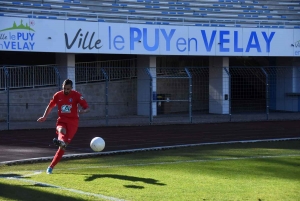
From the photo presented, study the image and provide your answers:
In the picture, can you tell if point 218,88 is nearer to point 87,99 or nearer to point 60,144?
point 87,99

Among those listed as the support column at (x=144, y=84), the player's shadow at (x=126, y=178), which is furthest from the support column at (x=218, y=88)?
the player's shadow at (x=126, y=178)

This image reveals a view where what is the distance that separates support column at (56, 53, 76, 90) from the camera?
87.8 ft

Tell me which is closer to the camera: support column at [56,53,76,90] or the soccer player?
the soccer player

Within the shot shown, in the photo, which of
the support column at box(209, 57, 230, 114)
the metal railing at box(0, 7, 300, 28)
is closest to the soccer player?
the metal railing at box(0, 7, 300, 28)

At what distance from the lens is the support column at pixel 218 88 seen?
3103cm

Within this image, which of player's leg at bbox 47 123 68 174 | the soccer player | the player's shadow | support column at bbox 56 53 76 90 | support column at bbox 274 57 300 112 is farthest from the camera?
support column at bbox 274 57 300 112

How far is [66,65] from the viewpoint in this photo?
27.6m

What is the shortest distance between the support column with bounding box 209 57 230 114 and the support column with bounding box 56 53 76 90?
848 centimetres

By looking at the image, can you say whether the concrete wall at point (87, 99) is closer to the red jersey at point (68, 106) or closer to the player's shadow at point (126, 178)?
the red jersey at point (68, 106)

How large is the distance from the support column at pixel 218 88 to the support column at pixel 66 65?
8485mm

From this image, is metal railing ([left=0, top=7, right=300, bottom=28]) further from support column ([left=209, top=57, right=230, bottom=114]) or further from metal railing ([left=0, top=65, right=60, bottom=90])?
metal railing ([left=0, top=65, right=60, bottom=90])

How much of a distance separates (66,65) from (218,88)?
352 inches

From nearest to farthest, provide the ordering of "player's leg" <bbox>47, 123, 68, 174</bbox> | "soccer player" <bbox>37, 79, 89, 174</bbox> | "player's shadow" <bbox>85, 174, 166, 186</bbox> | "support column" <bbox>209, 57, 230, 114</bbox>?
1. "player's shadow" <bbox>85, 174, 166, 186</bbox>
2. "player's leg" <bbox>47, 123, 68, 174</bbox>
3. "soccer player" <bbox>37, 79, 89, 174</bbox>
4. "support column" <bbox>209, 57, 230, 114</bbox>

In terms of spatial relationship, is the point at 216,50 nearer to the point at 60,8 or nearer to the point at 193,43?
the point at 193,43
